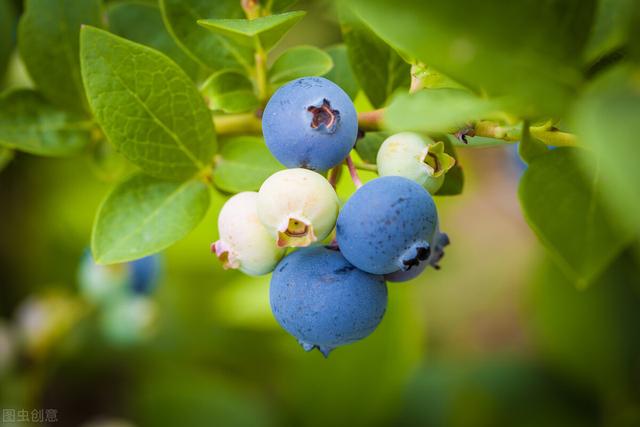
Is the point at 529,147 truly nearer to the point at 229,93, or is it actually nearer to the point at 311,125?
the point at 311,125

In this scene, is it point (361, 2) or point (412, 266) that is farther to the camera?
point (412, 266)

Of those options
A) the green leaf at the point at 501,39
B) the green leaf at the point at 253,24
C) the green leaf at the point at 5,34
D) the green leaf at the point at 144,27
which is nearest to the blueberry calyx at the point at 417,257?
the green leaf at the point at 501,39

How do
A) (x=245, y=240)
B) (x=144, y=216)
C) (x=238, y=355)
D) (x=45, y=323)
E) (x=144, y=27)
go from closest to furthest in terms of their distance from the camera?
(x=245, y=240), (x=144, y=216), (x=144, y=27), (x=45, y=323), (x=238, y=355)

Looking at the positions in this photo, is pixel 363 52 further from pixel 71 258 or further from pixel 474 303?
pixel 474 303

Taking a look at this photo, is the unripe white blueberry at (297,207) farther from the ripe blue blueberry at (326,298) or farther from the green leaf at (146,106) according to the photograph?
the green leaf at (146,106)

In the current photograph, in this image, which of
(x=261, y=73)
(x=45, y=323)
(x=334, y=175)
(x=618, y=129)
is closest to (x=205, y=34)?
(x=261, y=73)

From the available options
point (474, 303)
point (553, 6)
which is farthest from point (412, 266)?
point (474, 303)

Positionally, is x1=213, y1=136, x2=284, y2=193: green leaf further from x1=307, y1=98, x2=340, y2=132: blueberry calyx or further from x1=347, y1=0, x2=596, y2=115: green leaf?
x1=347, y1=0, x2=596, y2=115: green leaf
